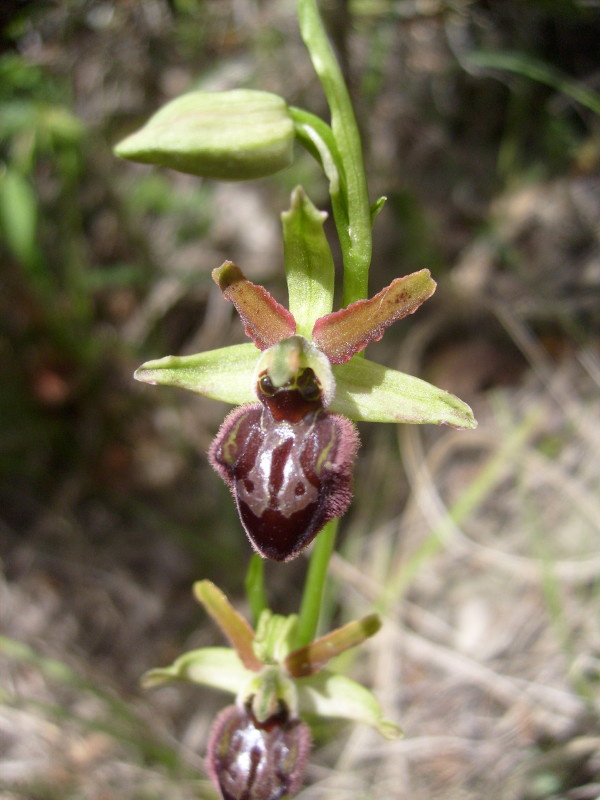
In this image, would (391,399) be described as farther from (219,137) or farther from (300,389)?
(219,137)

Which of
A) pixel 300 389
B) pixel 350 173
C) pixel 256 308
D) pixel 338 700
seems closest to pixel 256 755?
pixel 338 700

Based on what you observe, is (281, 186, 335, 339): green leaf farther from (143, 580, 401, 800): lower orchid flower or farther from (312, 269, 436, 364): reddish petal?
(143, 580, 401, 800): lower orchid flower

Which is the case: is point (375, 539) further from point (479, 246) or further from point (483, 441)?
point (479, 246)

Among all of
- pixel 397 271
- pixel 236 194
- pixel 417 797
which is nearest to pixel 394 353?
pixel 397 271

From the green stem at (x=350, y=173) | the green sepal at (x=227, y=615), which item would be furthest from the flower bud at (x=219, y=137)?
the green sepal at (x=227, y=615)

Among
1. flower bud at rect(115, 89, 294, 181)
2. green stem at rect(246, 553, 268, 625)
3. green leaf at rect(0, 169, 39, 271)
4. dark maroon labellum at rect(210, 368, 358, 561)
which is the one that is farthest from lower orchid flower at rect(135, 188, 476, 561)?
green leaf at rect(0, 169, 39, 271)

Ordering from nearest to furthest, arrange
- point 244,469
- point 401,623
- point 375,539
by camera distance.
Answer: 1. point 244,469
2. point 401,623
3. point 375,539
